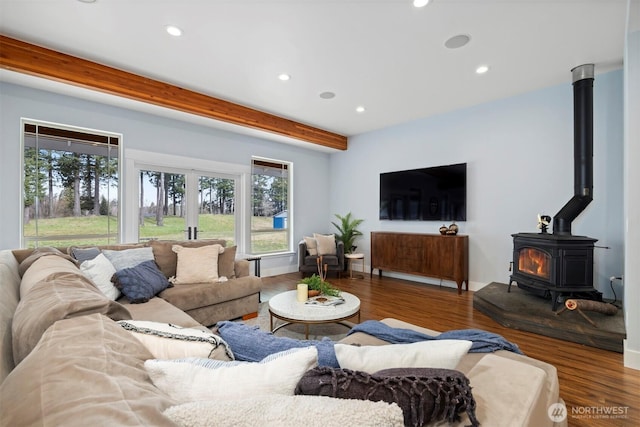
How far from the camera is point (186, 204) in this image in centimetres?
460

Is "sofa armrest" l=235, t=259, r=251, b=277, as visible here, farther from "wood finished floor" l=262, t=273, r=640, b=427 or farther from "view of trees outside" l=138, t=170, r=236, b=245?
"view of trees outside" l=138, t=170, r=236, b=245

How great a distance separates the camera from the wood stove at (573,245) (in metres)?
2.96

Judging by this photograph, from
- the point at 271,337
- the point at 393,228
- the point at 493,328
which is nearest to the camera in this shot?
the point at 271,337

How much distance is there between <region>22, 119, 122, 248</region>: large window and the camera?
3330mm

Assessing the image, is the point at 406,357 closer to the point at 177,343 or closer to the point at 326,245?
the point at 177,343

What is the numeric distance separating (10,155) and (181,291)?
2569 millimetres

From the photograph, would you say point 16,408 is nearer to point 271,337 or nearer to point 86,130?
point 271,337

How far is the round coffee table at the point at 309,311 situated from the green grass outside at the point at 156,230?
2653 mm

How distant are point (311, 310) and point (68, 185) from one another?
11.7ft

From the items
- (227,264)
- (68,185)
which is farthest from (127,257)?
(68,185)

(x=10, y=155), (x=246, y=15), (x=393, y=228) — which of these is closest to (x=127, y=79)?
(x=10, y=155)

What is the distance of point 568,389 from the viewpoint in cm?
193

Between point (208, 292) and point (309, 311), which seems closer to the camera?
point (309, 311)

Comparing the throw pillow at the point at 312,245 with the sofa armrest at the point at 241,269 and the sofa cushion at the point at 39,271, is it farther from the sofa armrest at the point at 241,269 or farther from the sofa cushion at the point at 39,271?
the sofa cushion at the point at 39,271
